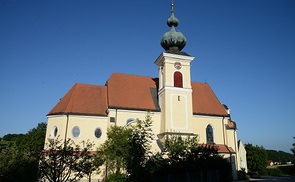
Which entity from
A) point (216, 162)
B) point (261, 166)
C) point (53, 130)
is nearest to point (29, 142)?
point (53, 130)

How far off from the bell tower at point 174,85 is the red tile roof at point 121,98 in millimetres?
1930

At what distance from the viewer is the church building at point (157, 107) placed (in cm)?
2670

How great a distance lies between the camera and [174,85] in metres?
28.9

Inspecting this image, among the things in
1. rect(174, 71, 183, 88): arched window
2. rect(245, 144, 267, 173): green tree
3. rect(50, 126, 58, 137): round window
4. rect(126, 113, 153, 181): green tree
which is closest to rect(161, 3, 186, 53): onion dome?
rect(174, 71, 183, 88): arched window

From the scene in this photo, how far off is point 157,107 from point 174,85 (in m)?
3.23

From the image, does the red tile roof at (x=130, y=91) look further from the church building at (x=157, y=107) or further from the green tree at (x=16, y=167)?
the green tree at (x=16, y=167)

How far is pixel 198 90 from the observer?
33.9m

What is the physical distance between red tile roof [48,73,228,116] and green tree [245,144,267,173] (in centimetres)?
1738

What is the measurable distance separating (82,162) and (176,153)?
788cm

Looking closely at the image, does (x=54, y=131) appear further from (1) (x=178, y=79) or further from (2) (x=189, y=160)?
(2) (x=189, y=160)

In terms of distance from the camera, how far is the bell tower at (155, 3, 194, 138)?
27391 millimetres

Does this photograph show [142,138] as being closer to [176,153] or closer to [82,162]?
[82,162]

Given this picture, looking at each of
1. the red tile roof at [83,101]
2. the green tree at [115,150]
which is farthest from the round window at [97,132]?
the green tree at [115,150]

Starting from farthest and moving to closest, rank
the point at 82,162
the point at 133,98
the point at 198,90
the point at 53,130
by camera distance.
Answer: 1. the point at 198,90
2. the point at 133,98
3. the point at 53,130
4. the point at 82,162
